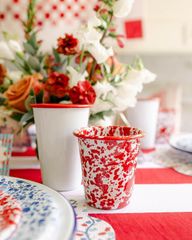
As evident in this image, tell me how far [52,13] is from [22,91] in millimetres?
1410

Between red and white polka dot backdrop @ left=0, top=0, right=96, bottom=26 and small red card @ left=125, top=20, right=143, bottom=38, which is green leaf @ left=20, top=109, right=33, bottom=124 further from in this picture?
red and white polka dot backdrop @ left=0, top=0, right=96, bottom=26

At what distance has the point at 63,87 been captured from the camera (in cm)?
85

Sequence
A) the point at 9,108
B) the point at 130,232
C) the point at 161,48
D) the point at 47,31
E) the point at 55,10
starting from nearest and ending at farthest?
the point at 130,232
the point at 9,108
the point at 55,10
the point at 47,31
the point at 161,48

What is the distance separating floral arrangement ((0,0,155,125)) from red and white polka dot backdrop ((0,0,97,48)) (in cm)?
103

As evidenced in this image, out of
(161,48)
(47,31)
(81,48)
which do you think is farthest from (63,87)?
(161,48)

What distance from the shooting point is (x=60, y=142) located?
77cm

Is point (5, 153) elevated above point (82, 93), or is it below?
below

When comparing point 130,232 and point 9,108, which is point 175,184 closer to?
point 130,232

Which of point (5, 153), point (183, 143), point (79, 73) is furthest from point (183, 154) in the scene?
point (5, 153)

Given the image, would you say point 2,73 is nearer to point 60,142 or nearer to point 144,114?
point 60,142

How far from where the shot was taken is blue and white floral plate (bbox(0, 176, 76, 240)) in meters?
0.43

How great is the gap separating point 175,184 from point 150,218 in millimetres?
235

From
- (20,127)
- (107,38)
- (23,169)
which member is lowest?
(23,169)

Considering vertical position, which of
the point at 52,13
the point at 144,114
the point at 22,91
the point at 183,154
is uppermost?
the point at 52,13
